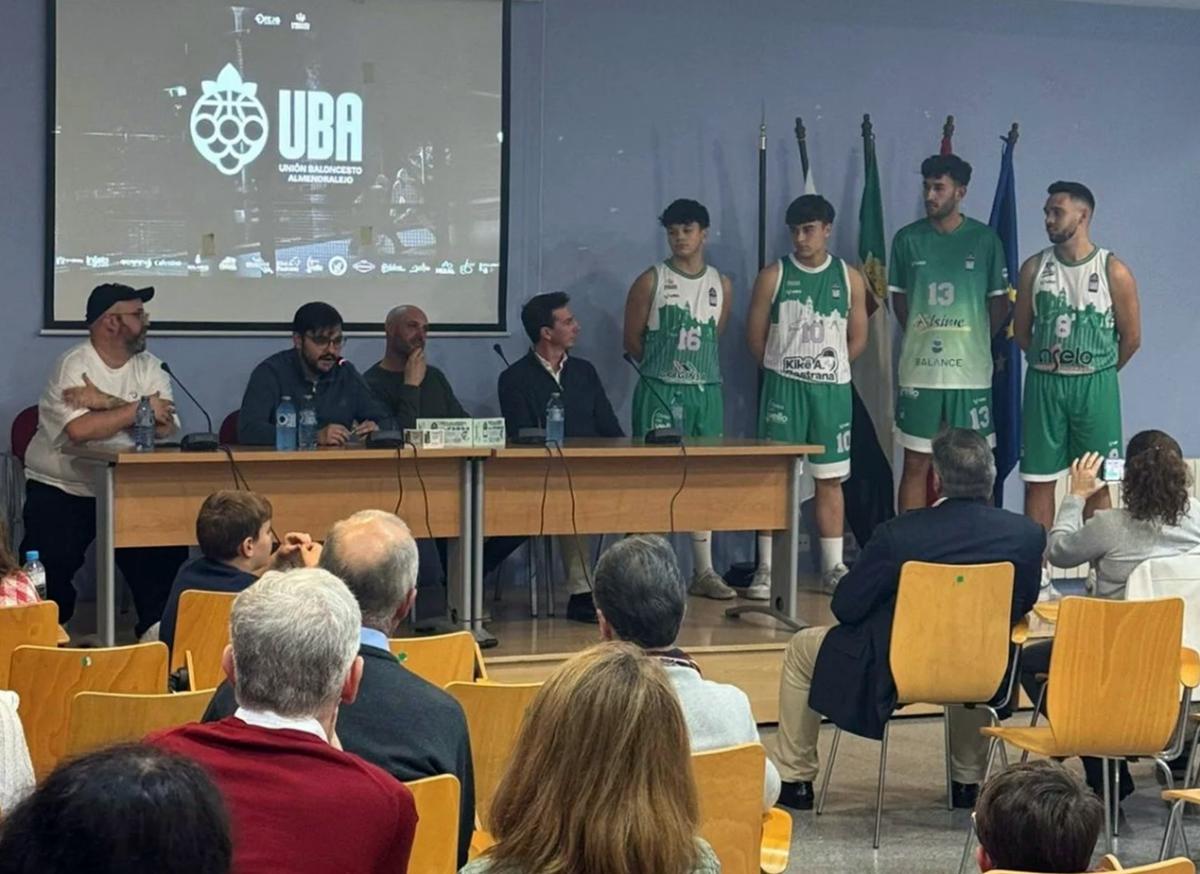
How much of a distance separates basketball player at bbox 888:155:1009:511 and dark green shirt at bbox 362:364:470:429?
2116 millimetres

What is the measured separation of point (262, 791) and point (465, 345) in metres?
5.54

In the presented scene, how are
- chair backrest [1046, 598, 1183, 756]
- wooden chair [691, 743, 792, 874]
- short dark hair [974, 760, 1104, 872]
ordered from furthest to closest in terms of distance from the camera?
chair backrest [1046, 598, 1183, 756] → wooden chair [691, 743, 792, 874] → short dark hair [974, 760, 1104, 872]

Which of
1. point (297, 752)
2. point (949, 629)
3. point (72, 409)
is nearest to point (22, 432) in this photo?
point (72, 409)

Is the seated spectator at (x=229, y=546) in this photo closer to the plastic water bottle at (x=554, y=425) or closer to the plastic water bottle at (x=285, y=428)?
the plastic water bottle at (x=285, y=428)

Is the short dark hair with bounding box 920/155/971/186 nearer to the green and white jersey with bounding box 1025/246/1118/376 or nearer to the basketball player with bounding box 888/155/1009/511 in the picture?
the basketball player with bounding box 888/155/1009/511

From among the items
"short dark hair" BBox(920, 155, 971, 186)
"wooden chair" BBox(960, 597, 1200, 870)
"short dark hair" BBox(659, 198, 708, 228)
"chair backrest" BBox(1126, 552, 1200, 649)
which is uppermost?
"short dark hair" BBox(920, 155, 971, 186)

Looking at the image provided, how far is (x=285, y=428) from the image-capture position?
581 centimetres

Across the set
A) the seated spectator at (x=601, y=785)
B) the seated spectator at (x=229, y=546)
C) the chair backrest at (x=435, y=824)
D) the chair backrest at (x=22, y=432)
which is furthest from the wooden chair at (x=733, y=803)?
the chair backrest at (x=22, y=432)

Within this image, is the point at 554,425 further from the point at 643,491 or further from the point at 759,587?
the point at 759,587

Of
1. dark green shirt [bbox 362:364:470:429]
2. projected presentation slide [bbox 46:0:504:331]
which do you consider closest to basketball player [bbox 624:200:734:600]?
projected presentation slide [bbox 46:0:504:331]

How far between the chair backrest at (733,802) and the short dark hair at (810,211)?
15.4 ft

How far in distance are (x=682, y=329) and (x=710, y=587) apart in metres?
1.11

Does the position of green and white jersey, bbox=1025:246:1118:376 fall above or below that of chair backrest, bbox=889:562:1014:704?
above

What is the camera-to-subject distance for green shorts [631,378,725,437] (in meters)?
7.12
